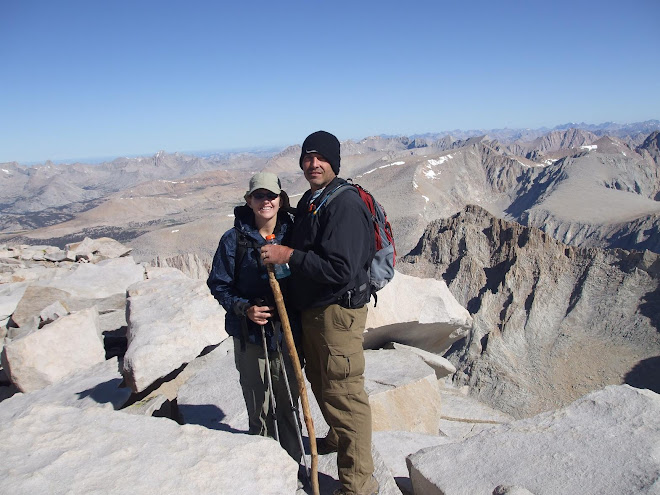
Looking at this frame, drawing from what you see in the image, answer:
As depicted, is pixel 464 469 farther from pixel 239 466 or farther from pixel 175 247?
pixel 175 247

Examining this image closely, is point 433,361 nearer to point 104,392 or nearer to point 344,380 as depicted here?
point 344,380

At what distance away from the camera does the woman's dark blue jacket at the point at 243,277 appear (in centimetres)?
288

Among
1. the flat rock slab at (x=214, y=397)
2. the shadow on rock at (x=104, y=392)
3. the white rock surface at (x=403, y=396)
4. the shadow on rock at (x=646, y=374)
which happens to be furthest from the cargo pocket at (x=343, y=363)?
the shadow on rock at (x=646, y=374)

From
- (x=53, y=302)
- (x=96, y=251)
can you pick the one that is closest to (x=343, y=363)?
(x=53, y=302)

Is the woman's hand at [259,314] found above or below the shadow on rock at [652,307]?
above

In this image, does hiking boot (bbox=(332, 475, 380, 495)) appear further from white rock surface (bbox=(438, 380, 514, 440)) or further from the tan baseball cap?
white rock surface (bbox=(438, 380, 514, 440))

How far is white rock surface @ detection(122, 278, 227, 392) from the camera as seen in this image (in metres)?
4.55

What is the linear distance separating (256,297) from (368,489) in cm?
145

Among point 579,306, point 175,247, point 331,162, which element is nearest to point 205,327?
point 331,162

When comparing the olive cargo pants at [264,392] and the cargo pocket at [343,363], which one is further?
the olive cargo pants at [264,392]

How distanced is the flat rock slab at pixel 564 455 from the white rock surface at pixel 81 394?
9.81ft

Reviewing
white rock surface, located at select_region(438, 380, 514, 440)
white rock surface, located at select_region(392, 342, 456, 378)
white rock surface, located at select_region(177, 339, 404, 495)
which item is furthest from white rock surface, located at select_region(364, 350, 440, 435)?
white rock surface, located at select_region(392, 342, 456, 378)

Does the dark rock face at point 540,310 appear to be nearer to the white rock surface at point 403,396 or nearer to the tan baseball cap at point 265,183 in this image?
the white rock surface at point 403,396

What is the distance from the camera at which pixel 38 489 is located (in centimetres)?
219
